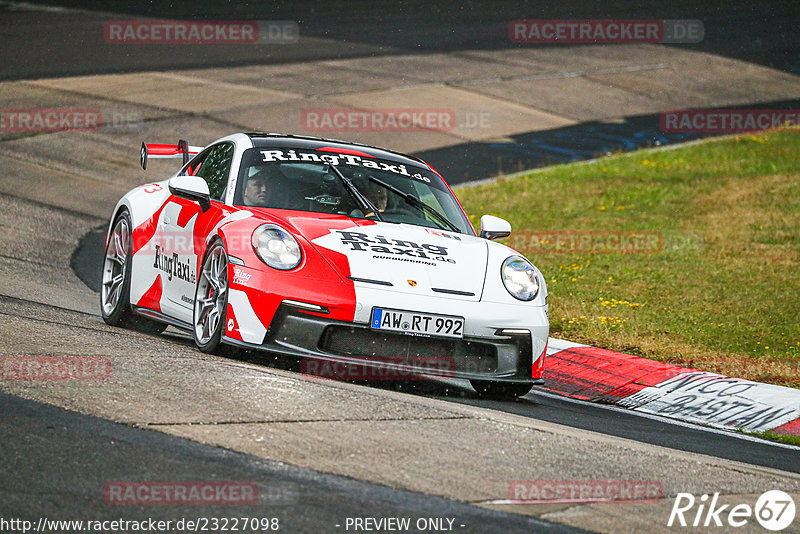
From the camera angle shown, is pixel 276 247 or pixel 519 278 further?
pixel 519 278

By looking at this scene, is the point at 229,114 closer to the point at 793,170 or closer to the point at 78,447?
the point at 793,170

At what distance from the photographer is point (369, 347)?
668 cm

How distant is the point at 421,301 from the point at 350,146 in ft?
6.82

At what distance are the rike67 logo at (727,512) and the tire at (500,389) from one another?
7.99 ft

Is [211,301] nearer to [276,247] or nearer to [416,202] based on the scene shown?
[276,247]

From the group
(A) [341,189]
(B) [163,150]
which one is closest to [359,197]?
(A) [341,189]

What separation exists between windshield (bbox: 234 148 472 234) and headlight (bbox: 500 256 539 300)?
71 cm

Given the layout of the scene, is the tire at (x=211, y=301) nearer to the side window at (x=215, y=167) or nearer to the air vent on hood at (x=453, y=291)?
the side window at (x=215, y=167)

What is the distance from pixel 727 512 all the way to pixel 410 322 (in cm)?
233

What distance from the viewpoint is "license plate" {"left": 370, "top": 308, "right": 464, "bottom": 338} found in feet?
21.8

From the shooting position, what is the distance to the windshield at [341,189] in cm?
768

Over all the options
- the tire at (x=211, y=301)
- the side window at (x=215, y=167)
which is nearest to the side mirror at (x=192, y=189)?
the side window at (x=215, y=167)

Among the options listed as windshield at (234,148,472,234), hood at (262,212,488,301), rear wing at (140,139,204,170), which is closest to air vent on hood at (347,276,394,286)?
hood at (262,212,488,301)

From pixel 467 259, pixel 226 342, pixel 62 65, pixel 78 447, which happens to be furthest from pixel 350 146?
pixel 62 65
